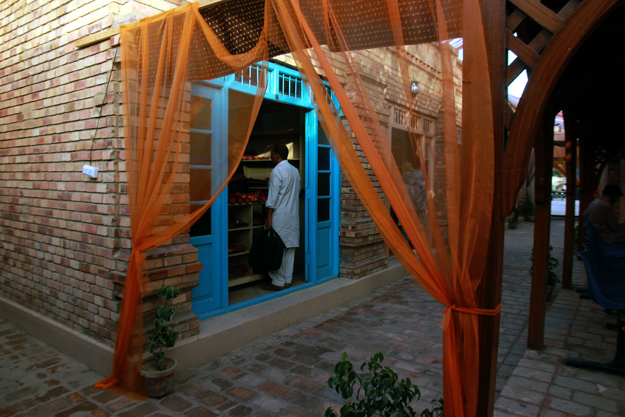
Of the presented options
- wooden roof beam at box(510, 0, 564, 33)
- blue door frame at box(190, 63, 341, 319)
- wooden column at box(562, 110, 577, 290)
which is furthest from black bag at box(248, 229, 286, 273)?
wooden column at box(562, 110, 577, 290)

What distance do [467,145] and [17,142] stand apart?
4752 mm

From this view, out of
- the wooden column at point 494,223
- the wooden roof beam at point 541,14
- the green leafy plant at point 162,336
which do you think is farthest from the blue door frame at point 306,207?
the wooden roof beam at point 541,14

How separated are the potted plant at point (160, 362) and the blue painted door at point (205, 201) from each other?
2.88ft

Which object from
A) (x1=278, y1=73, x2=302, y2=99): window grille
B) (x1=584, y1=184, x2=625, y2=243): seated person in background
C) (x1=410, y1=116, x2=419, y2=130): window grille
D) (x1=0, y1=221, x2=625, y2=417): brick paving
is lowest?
(x1=0, y1=221, x2=625, y2=417): brick paving

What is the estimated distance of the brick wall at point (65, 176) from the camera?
3.48 metres

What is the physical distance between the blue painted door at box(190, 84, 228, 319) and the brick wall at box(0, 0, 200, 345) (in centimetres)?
46

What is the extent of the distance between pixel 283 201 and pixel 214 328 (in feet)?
6.78

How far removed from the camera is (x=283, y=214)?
18.1ft

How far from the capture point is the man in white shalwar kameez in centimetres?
549

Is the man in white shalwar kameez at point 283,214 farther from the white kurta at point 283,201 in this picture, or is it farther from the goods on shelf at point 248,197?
the goods on shelf at point 248,197

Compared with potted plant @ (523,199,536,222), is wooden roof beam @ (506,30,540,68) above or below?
above

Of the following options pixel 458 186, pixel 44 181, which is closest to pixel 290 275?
pixel 44 181

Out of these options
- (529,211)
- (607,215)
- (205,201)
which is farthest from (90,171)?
(529,211)

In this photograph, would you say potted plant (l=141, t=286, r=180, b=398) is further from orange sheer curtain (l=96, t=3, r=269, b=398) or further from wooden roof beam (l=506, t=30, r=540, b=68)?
wooden roof beam (l=506, t=30, r=540, b=68)
